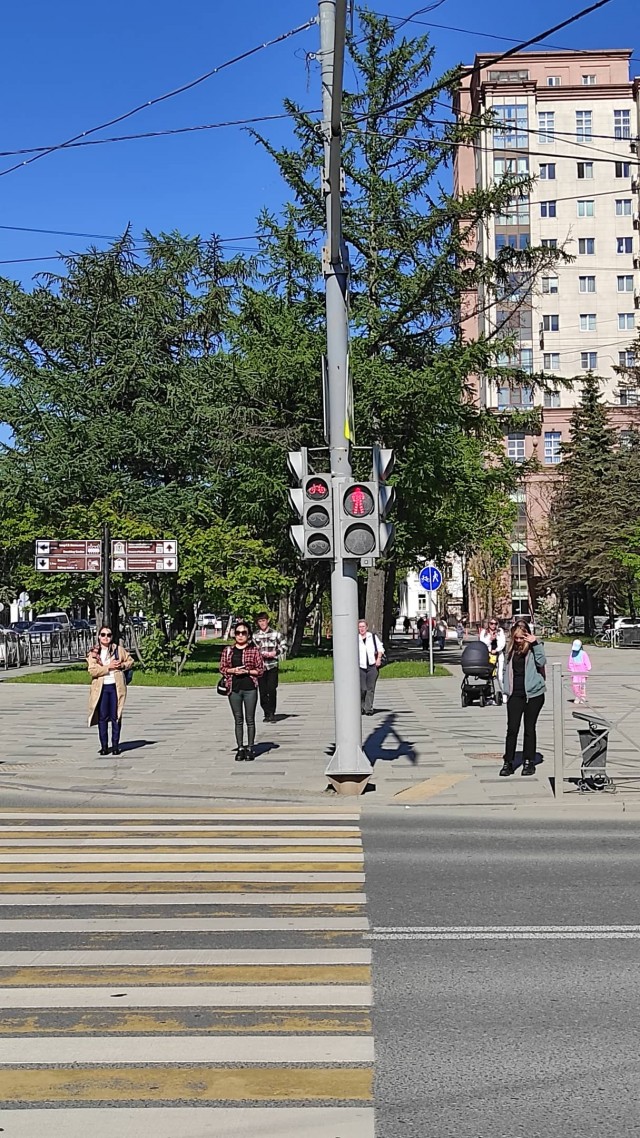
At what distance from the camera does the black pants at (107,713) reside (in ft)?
55.2

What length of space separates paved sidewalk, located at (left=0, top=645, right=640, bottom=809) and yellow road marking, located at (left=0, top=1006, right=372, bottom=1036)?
702 centimetres

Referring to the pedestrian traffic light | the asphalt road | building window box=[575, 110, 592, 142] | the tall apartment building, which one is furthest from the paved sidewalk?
building window box=[575, 110, 592, 142]

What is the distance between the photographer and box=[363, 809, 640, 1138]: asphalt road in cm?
457

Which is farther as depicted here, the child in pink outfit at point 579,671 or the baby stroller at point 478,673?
the child in pink outfit at point 579,671

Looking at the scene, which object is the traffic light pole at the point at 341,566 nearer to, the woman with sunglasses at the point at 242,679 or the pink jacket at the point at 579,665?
the woman with sunglasses at the point at 242,679

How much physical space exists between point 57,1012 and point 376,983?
157 cm

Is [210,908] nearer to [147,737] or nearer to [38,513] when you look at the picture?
[147,737]

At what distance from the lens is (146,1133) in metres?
4.41

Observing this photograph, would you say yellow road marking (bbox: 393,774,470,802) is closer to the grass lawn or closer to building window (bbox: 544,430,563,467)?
the grass lawn

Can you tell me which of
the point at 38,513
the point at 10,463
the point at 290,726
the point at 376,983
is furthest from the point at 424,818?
the point at 10,463

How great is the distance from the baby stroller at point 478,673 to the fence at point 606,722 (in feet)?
5.16

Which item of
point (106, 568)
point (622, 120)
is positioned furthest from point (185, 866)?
point (622, 120)

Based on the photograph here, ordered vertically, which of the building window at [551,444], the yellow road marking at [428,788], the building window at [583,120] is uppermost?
the building window at [583,120]

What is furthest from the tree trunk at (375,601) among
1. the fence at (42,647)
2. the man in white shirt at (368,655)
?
the man in white shirt at (368,655)
